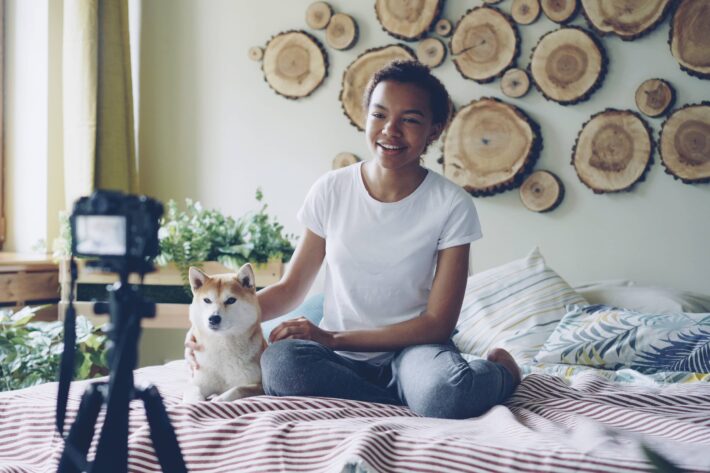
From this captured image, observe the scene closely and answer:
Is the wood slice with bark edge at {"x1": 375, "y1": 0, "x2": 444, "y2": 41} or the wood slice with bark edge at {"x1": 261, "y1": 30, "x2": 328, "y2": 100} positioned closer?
the wood slice with bark edge at {"x1": 375, "y1": 0, "x2": 444, "y2": 41}

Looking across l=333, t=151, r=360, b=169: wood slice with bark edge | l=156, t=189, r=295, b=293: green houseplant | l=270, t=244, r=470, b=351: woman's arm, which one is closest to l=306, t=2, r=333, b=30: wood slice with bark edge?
l=333, t=151, r=360, b=169: wood slice with bark edge

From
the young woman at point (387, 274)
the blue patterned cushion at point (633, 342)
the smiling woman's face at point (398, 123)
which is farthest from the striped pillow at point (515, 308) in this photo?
the smiling woman's face at point (398, 123)

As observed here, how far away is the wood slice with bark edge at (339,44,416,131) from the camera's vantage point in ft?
9.05

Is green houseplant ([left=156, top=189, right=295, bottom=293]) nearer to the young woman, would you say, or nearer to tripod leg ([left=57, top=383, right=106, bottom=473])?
the young woman

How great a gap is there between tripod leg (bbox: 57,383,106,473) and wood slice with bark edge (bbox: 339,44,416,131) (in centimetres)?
219

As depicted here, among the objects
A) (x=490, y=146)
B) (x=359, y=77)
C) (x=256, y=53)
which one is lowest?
(x=490, y=146)

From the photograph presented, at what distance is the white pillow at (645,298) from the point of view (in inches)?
78.9

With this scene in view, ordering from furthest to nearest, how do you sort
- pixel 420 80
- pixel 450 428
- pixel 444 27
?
pixel 444 27 < pixel 420 80 < pixel 450 428

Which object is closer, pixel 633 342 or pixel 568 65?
pixel 633 342

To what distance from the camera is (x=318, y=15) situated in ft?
9.44

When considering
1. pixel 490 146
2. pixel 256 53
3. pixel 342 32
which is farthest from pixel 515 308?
pixel 256 53

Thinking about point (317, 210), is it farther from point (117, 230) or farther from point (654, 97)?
point (654, 97)

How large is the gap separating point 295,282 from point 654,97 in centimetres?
153

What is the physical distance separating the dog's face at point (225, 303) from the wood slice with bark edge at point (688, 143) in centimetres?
165
